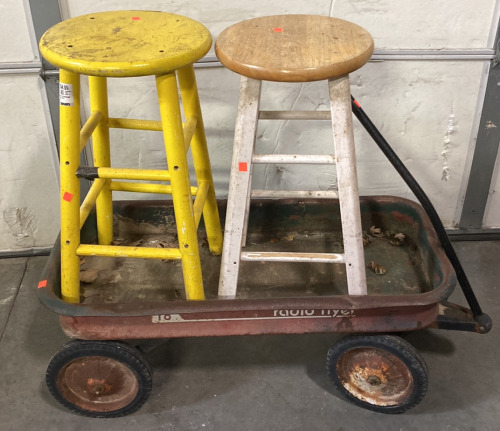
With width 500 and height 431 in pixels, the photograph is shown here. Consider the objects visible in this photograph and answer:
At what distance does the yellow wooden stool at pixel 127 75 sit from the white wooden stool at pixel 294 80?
0.11m

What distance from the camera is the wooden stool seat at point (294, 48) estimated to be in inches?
57.3

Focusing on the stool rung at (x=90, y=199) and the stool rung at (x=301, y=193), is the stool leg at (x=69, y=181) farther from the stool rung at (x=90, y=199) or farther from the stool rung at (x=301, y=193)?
the stool rung at (x=301, y=193)

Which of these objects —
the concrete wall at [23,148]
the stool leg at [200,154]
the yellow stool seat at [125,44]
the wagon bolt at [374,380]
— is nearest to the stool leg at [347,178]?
the wagon bolt at [374,380]

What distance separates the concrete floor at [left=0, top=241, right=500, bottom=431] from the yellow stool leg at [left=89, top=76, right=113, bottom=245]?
1.47 ft

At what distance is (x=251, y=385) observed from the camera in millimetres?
2004

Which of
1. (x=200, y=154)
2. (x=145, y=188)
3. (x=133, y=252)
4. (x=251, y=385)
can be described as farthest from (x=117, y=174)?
(x=251, y=385)

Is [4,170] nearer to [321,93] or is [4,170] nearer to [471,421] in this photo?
[321,93]

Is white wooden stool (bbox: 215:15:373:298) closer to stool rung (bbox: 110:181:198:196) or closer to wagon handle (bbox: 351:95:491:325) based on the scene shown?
wagon handle (bbox: 351:95:491:325)

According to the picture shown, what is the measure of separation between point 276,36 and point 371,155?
0.98 m

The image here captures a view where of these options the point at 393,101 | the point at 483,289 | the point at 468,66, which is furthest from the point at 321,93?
the point at 483,289

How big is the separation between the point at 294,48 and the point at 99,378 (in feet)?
3.89

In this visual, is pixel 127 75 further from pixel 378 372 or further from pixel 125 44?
pixel 378 372

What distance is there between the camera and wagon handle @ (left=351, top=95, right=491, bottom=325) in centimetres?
183

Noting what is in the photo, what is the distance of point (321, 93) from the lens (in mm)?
2291
